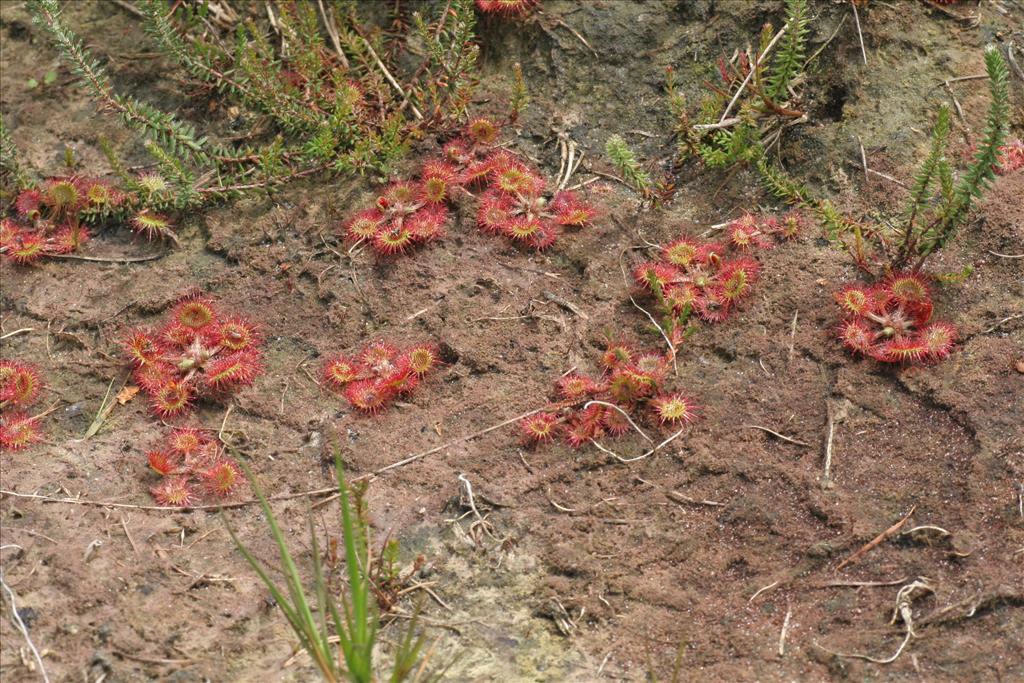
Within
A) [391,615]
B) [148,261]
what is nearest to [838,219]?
[391,615]

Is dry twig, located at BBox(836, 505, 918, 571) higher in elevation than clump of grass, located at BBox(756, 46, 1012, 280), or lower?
lower

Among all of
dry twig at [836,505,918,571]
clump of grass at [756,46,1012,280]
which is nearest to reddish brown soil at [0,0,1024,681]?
dry twig at [836,505,918,571]

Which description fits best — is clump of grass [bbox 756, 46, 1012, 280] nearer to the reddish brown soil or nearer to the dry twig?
the reddish brown soil

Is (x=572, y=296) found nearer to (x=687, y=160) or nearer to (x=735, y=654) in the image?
(x=687, y=160)

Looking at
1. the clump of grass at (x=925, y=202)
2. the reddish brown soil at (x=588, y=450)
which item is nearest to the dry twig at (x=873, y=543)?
the reddish brown soil at (x=588, y=450)

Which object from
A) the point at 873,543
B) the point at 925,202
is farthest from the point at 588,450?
the point at 925,202

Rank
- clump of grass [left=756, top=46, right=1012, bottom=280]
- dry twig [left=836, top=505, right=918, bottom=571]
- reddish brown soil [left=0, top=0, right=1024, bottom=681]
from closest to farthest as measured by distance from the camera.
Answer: reddish brown soil [left=0, top=0, right=1024, bottom=681] → dry twig [left=836, top=505, right=918, bottom=571] → clump of grass [left=756, top=46, right=1012, bottom=280]

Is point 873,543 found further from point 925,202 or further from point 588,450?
point 925,202

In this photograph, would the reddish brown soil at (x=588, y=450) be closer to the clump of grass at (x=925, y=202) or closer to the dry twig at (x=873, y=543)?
the dry twig at (x=873, y=543)

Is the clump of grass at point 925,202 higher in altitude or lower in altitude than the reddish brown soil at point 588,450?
higher
